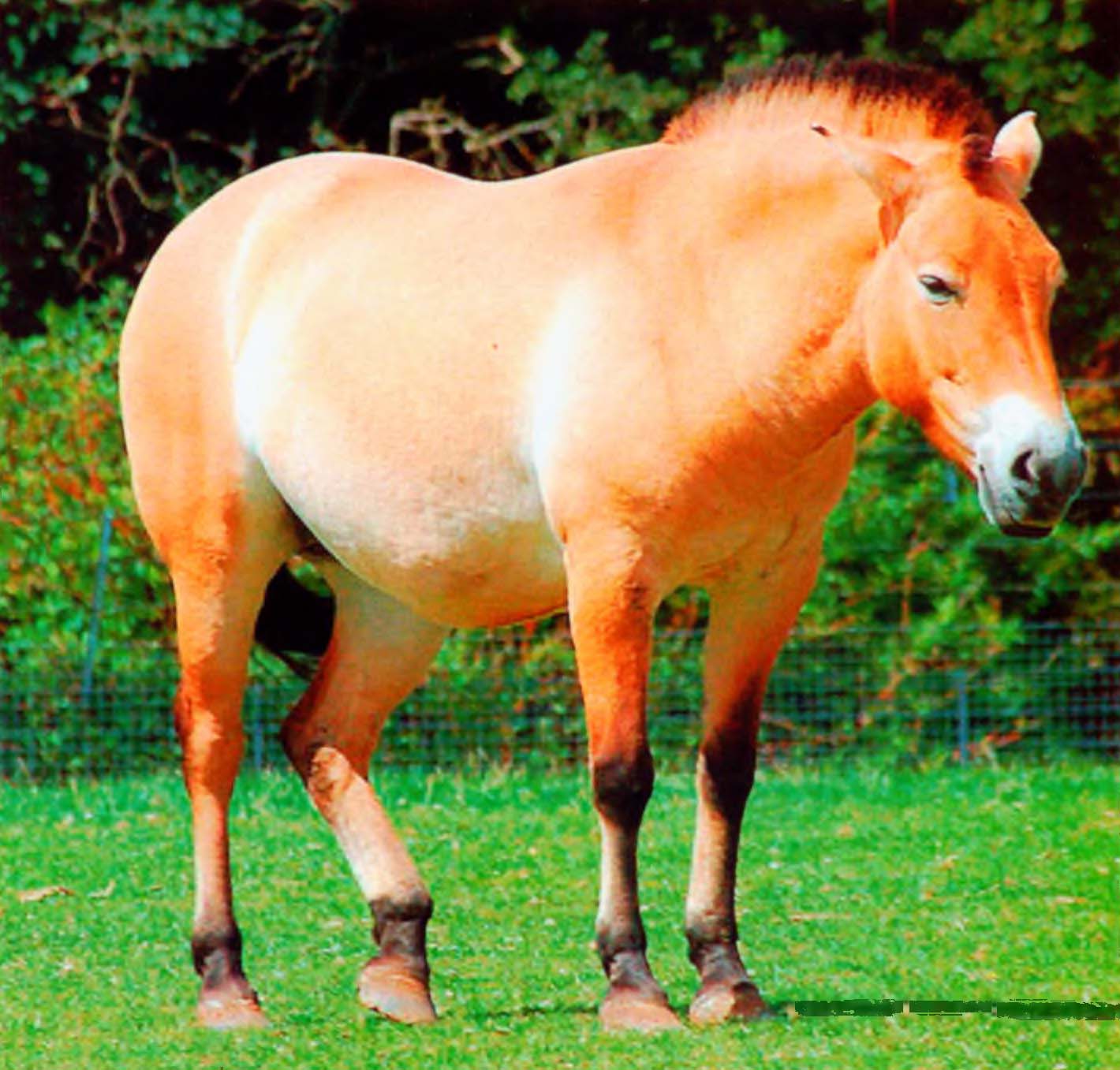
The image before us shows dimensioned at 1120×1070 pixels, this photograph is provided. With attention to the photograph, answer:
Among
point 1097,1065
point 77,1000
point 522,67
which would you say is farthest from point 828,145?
point 522,67

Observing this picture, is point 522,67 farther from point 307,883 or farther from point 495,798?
point 307,883

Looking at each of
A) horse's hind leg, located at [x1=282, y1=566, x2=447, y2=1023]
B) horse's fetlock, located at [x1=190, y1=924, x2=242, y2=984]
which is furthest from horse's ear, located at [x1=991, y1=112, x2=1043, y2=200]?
horse's fetlock, located at [x1=190, y1=924, x2=242, y2=984]

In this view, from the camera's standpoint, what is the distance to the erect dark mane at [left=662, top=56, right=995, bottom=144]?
5371 millimetres

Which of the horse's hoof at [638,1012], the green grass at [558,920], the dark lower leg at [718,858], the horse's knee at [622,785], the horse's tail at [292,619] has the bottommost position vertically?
the green grass at [558,920]

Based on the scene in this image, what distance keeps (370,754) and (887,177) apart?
7.48ft

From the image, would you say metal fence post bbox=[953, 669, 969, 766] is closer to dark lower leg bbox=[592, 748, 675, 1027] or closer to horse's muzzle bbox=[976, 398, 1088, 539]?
dark lower leg bbox=[592, 748, 675, 1027]

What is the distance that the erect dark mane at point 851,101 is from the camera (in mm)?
5371

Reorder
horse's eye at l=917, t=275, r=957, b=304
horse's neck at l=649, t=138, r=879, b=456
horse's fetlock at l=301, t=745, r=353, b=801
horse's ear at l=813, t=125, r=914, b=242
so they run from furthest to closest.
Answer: horse's fetlock at l=301, t=745, r=353, b=801 → horse's neck at l=649, t=138, r=879, b=456 → horse's ear at l=813, t=125, r=914, b=242 → horse's eye at l=917, t=275, r=957, b=304

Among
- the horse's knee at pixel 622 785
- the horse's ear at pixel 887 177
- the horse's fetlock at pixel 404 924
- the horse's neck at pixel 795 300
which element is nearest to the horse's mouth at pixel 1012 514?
the horse's neck at pixel 795 300

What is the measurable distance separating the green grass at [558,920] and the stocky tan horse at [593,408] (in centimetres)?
30

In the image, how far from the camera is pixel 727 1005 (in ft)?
18.4

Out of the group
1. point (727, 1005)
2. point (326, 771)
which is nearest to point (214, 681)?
point (326, 771)

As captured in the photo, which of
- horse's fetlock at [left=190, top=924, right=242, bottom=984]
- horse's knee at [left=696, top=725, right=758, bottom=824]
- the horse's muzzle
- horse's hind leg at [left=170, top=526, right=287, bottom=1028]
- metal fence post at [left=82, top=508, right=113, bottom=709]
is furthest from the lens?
metal fence post at [left=82, top=508, right=113, bottom=709]

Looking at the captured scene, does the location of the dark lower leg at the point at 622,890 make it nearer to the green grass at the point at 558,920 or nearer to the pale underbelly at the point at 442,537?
the green grass at the point at 558,920
